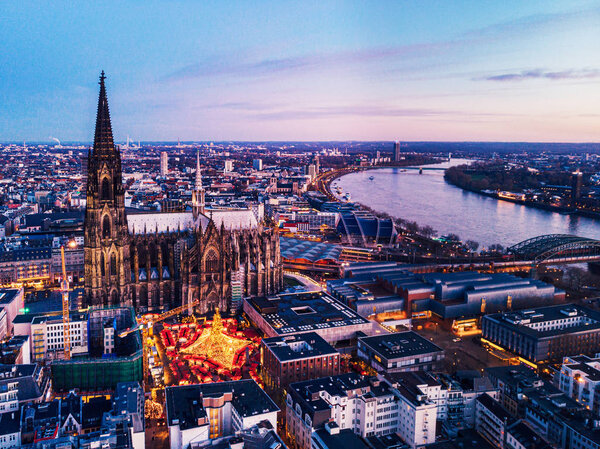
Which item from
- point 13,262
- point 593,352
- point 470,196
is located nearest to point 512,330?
point 593,352

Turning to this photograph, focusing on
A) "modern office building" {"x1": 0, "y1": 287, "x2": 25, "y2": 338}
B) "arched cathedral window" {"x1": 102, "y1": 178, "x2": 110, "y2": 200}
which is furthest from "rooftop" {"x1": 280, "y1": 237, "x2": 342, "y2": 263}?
"modern office building" {"x1": 0, "y1": 287, "x2": 25, "y2": 338}

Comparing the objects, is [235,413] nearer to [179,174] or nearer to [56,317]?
[56,317]

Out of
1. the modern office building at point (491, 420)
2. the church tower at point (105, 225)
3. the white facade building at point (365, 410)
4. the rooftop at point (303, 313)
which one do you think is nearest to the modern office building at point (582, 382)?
the modern office building at point (491, 420)

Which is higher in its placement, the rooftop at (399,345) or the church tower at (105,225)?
the church tower at (105,225)

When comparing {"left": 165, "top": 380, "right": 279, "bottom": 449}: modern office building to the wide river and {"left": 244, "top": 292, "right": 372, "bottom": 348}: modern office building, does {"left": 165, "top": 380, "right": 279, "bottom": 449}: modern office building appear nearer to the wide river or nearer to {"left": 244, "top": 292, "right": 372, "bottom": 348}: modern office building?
{"left": 244, "top": 292, "right": 372, "bottom": 348}: modern office building

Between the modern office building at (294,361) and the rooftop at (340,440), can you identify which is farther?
the modern office building at (294,361)

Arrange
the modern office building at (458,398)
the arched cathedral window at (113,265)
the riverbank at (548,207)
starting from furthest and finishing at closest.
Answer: the riverbank at (548,207) < the arched cathedral window at (113,265) < the modern office building at (458,398)

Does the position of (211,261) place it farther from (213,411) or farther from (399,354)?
(213,411)

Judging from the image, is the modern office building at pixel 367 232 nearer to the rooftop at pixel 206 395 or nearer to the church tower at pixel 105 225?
the church tower at pixel 105 225
